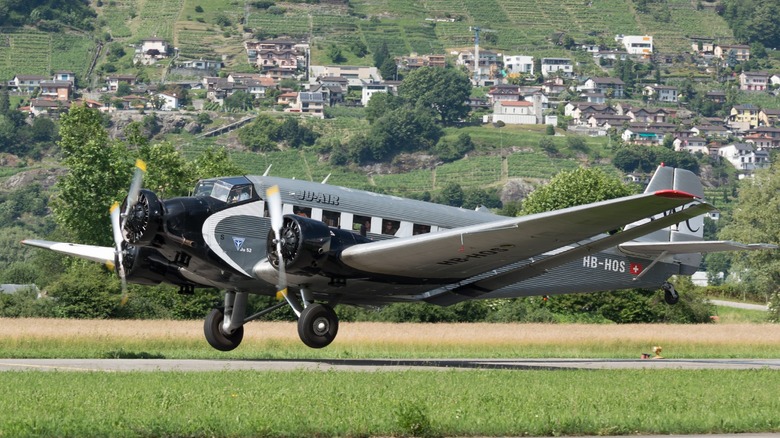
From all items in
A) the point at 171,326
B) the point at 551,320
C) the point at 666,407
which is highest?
the point at 666,407

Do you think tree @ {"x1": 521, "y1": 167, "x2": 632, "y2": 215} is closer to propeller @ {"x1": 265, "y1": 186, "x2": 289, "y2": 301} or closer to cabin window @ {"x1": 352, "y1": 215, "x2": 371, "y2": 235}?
cabin window @ {"x1": 352, "y1": 215, "x2": 371, "y2": 235}

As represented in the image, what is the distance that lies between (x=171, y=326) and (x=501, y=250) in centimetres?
2023

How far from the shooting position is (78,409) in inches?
752

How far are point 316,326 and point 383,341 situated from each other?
12345mm

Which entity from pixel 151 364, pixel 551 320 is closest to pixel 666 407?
pixel 151 364

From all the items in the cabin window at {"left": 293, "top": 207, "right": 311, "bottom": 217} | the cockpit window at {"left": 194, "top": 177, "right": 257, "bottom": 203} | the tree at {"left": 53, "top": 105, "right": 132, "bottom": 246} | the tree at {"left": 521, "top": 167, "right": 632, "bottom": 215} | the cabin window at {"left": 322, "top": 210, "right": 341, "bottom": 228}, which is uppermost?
the cockpit window at {"left": 194, "top": 177, "right": 257, "bottom": 203}

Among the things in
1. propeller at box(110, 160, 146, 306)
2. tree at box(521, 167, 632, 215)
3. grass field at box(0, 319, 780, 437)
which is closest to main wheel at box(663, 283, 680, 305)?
grass field at box(0, 319, 780, 437)

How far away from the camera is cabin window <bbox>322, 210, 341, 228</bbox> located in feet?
95.6

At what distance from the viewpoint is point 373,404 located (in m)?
20.2

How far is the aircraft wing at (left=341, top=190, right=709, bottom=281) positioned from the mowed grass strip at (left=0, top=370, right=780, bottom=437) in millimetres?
2722

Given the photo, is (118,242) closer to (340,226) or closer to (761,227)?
(340,226)

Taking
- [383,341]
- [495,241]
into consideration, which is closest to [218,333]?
[495,241]

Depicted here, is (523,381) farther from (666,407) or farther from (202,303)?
(202,303)

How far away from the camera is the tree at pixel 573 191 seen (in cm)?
8938
